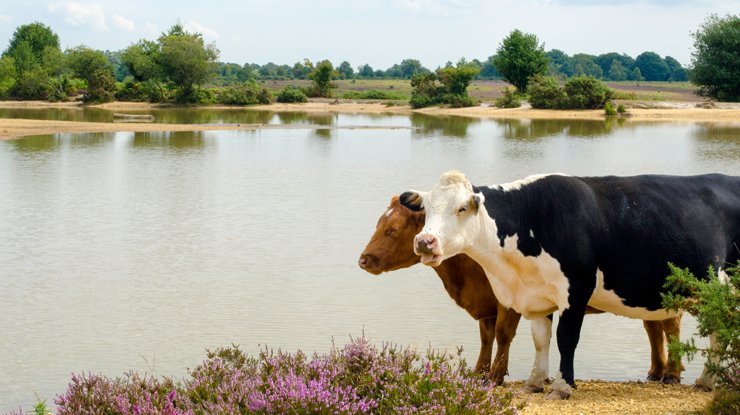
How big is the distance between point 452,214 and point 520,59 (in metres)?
69.0

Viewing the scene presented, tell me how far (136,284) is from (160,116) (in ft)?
159

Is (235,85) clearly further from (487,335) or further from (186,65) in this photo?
(487,335)

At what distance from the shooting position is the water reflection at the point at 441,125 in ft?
150

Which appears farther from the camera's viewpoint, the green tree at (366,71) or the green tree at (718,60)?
the green tree at (366,71)

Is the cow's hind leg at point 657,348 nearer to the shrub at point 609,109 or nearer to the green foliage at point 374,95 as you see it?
the shrub at point 609,109

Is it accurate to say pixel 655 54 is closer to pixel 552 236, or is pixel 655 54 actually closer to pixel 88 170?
pixel 88 170

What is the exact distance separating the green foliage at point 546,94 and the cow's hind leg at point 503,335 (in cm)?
5605

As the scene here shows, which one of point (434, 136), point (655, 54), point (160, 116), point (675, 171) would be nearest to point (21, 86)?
point (160, 116)

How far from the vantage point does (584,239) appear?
6859 mm

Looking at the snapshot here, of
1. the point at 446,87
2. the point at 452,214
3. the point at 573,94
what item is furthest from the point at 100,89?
the point at 452,214

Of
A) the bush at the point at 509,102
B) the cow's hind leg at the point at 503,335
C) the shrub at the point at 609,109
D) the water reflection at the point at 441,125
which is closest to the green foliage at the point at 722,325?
the cow's hind leg at the point at 503,335

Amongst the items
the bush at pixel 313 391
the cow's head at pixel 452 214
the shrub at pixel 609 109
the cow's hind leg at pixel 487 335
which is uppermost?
the cow's head at pixel 452 214

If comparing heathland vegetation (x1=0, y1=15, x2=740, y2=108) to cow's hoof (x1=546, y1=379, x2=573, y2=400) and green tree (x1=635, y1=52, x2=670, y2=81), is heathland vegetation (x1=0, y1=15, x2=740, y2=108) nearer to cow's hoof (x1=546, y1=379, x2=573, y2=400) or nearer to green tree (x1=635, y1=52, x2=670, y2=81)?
cow's hoof (x1=546, y1=379, x2=573, y2=400)

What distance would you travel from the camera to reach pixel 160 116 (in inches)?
2394
